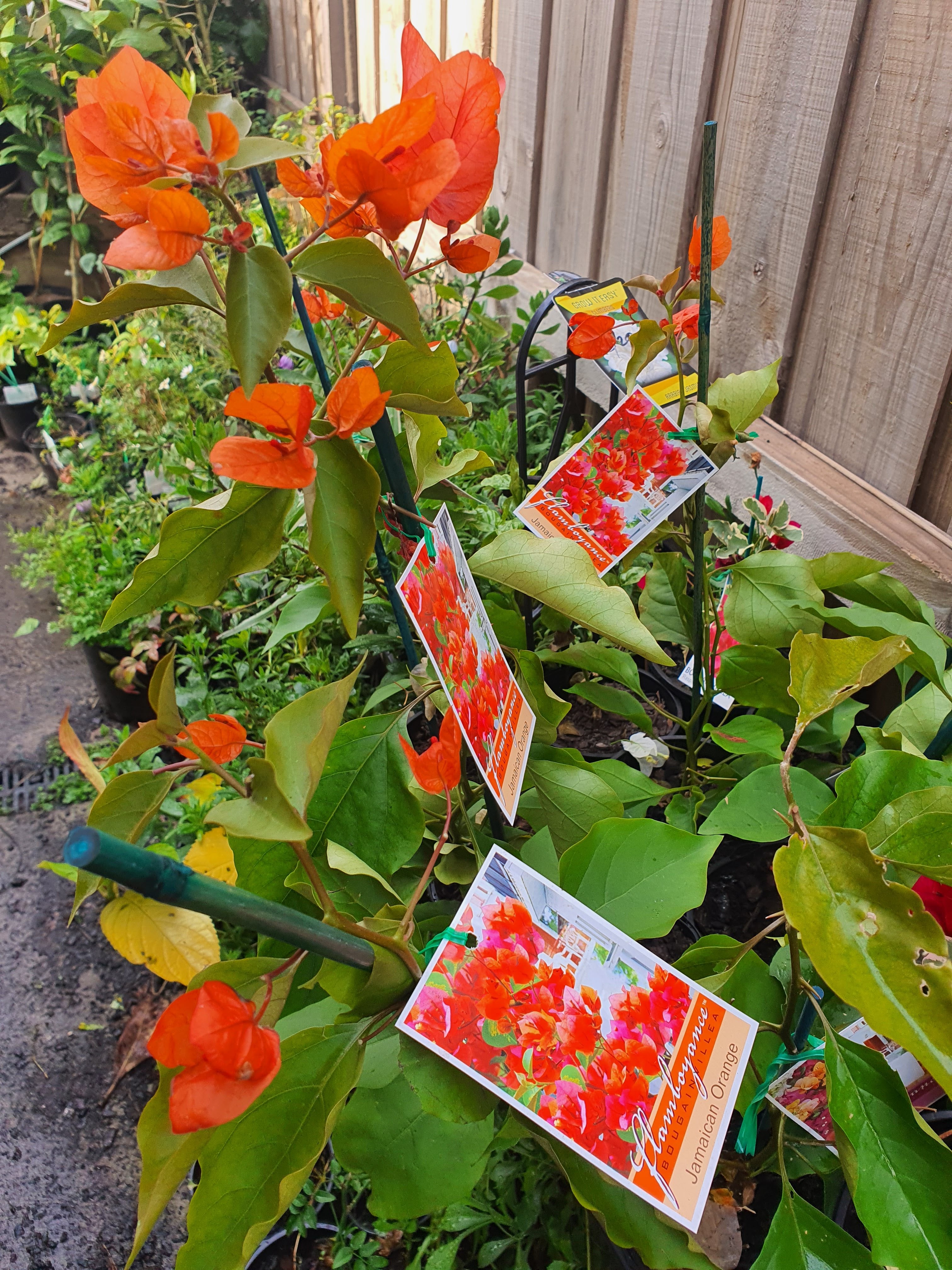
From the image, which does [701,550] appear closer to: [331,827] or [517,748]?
[517,748]

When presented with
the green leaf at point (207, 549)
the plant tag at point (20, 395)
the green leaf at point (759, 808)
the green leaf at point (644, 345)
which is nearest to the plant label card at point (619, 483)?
the green leaf at point (644, 345)

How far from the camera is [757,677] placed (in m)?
0.88

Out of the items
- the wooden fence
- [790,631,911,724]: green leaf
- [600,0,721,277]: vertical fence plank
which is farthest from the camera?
[600,0,721,277]: vertical fence plank

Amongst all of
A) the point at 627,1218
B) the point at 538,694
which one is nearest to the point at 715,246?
the point at 538,694

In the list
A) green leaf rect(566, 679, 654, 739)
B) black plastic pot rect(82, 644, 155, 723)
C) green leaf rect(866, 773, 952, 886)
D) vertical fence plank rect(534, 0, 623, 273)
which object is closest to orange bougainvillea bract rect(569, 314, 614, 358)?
green leaf rect(566, 679, 654, 739)

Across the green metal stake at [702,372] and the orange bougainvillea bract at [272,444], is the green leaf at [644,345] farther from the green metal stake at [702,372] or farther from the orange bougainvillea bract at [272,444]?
the orange bougainvillea bract at [272,444]

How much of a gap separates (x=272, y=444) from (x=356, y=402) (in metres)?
0.06

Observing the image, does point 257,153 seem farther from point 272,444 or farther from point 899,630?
point 899,630

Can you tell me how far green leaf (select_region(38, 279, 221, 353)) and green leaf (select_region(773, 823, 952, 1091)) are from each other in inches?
17.5

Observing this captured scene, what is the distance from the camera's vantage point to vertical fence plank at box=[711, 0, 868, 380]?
1.18m

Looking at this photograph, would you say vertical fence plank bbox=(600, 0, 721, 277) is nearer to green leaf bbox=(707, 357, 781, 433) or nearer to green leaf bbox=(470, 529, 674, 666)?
green leaf bbox=(707, 357, 781, 433)

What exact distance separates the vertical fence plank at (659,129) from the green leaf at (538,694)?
3.76ft

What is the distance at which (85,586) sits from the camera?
6.81ft

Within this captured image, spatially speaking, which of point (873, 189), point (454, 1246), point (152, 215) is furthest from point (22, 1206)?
point (873, 189)
